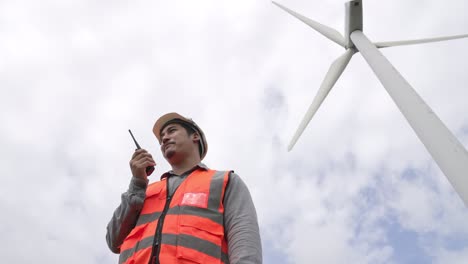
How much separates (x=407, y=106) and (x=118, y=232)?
156 inches

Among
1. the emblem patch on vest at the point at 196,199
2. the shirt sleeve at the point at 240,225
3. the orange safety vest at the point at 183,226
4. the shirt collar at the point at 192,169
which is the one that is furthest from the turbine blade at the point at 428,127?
the shirt collar at the point at 192,169

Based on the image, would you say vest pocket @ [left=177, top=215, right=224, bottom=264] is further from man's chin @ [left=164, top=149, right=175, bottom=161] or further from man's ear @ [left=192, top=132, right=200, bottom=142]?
man's ear @ [left=192, top=132, right=200, bottom=142]

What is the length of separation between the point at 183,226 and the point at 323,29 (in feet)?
29.8

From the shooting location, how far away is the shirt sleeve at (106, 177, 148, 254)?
14.1ft

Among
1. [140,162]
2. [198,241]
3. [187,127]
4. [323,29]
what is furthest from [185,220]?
[323,29]

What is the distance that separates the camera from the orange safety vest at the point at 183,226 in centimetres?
353

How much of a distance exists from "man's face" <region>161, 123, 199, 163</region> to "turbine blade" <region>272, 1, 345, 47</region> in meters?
6.49

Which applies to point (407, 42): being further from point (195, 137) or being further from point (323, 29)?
point (195, 137)

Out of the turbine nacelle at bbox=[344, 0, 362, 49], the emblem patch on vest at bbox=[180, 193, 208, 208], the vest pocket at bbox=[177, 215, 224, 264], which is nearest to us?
the vest pocket at bbox=[177, 215, 224, 264]

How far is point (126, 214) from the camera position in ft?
14.0

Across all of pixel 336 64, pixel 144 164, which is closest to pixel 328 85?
pixel 336 64

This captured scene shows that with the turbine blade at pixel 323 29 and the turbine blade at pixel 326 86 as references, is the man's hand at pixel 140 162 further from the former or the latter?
the turbine blade at pixel 323 29

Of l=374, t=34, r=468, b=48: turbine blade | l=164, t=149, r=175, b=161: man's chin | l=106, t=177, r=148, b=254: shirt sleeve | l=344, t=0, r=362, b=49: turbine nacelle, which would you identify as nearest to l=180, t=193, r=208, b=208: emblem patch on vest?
l=106, t=177, r=148, b=254: shirt sleeve

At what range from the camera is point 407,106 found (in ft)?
18.5
